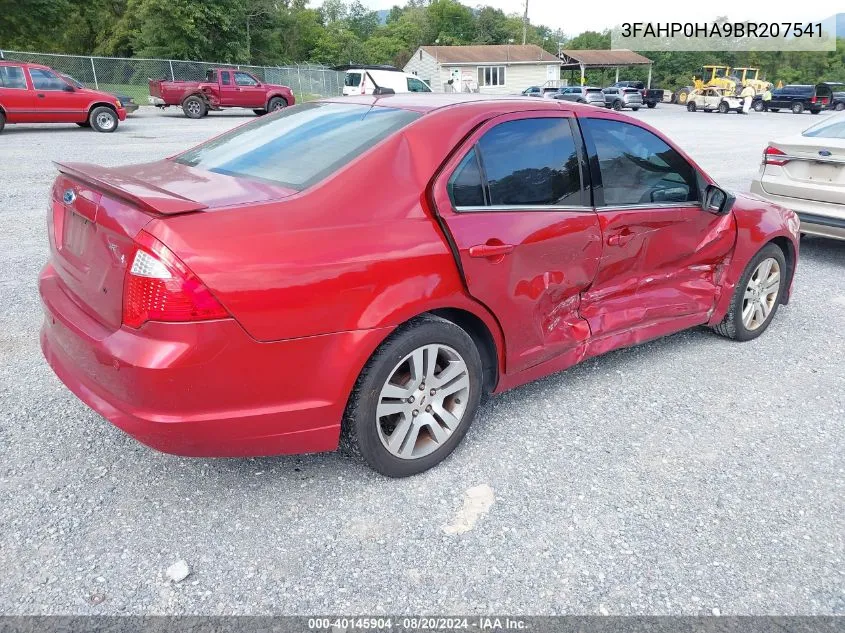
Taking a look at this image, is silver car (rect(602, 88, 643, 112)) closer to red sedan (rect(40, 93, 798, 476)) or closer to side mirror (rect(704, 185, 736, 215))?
side mirror (rect(704, 185, 736, 215))

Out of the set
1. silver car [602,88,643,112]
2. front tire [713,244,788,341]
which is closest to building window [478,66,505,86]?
silver car [602,88,643,112]

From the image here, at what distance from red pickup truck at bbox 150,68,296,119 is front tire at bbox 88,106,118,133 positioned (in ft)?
18.3

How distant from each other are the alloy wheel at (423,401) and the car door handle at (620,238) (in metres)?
1.15

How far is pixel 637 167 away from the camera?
3789 mm

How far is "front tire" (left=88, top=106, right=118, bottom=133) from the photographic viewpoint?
1666 cm

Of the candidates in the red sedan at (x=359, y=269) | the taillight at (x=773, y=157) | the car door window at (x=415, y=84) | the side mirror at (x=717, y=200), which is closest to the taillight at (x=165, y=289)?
the red sedan at (x=359, y=269)

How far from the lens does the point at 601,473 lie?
10.2 feet

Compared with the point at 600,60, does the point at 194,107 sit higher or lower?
lower

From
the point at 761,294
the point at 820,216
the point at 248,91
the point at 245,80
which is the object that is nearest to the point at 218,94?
the point at 248,91

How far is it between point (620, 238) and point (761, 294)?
68.9 inches

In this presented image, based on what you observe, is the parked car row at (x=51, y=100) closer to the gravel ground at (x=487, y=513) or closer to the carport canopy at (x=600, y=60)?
the gravel ground at (x=487, y=513)

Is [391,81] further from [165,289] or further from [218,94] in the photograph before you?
[165,289]

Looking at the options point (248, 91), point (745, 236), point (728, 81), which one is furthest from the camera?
Result: point (728, 81)

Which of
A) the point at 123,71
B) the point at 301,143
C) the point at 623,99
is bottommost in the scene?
the point at 301,143
